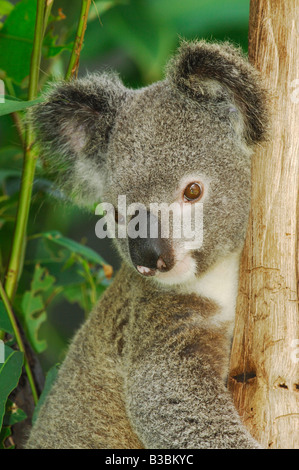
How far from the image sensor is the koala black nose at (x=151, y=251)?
1.92m

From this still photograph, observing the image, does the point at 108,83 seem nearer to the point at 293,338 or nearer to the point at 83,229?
the point at 293,338

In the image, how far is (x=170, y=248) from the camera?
1.94m

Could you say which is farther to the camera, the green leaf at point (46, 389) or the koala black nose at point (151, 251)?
the green leaf at point (46, 389)

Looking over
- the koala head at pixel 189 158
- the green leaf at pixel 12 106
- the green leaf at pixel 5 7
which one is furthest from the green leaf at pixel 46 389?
the green leaf at pixel 5 7

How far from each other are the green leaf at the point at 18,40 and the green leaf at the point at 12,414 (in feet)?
4.71

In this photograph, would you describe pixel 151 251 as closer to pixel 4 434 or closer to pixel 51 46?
pixel 4 434

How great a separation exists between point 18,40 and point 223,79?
3.71 ft

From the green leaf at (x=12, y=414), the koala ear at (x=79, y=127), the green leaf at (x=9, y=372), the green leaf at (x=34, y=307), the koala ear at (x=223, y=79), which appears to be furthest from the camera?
the green leaf at (x=34, y=307)

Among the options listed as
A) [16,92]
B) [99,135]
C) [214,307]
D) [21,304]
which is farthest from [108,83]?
[21,304]

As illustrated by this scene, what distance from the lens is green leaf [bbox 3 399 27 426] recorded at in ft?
8.14

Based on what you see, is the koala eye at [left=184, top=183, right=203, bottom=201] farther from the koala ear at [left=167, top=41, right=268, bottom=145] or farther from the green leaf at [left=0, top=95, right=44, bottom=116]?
the green leaf at [left=0, top=95, right=44, bottom=116]

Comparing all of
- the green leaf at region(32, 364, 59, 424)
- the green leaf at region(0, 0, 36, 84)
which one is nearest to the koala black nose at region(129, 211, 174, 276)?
the green leaf at region(32, 364, 59, 424)

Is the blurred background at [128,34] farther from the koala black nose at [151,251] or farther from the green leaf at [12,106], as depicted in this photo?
the green leaf at [12,106]

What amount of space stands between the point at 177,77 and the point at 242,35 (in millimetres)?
1166
